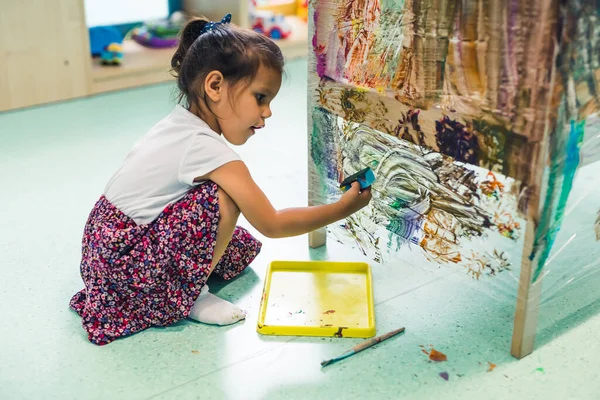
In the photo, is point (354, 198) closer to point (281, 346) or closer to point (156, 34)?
point (281, 346)

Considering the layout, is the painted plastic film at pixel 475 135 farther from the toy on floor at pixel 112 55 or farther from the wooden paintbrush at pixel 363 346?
the toy on floor at pixel 112 55

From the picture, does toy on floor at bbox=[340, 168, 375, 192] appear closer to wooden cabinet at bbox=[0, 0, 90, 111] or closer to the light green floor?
the light green floor

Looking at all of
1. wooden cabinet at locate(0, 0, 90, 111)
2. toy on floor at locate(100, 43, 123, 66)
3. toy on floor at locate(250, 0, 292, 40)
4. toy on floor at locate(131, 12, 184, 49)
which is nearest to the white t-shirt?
wooden cabinet at locate(0, 0, 90, 111)

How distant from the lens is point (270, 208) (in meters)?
1.10

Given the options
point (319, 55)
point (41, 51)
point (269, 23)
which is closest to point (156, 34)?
point (269, 23)

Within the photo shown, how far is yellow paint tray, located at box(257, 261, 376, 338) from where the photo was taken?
112 centimetres

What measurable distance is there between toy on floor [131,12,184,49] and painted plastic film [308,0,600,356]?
1.62 meters

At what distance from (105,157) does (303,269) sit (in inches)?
33.0

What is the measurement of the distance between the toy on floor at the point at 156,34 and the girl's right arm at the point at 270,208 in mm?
1790

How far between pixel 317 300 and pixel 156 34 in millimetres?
1846

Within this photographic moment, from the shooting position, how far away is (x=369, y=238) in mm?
1262

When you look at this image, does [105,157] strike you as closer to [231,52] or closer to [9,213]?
[9,213]

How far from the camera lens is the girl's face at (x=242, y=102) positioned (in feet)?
3.62

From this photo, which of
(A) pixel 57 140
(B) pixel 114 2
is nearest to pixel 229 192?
(A) pixel 57 140
